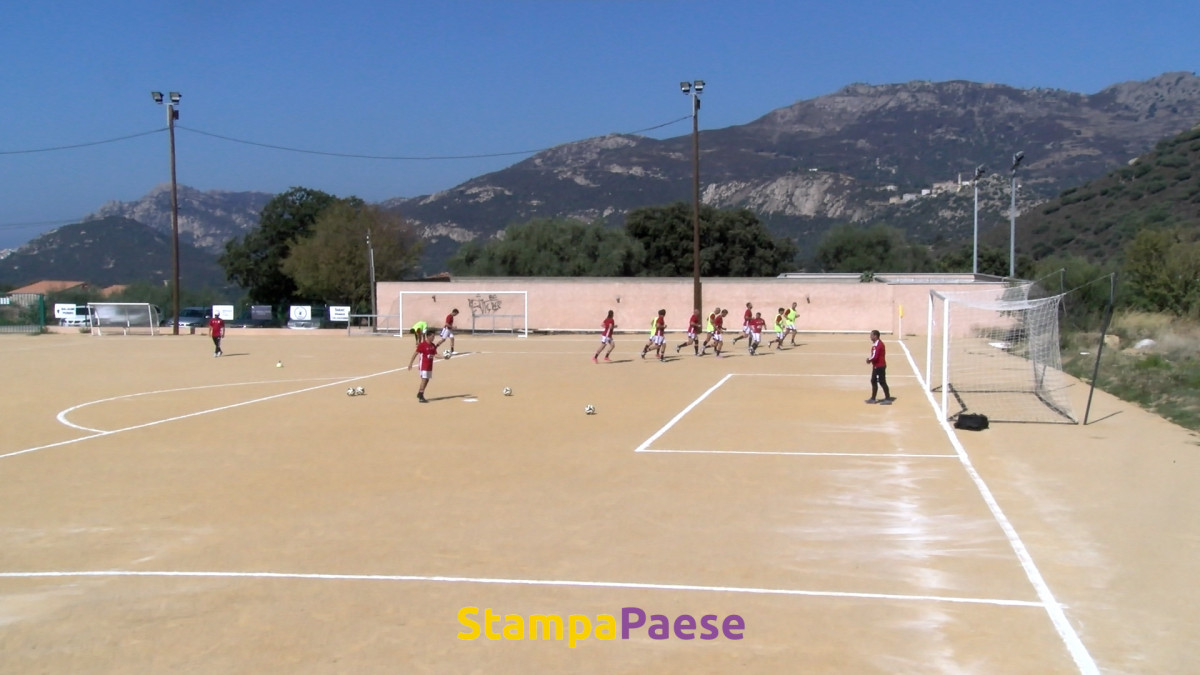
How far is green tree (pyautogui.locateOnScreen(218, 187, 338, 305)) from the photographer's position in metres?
79.1

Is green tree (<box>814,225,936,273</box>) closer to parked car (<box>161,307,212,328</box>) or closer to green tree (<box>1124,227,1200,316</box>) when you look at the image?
green tree (<box>1124,227,1200,316</box>)

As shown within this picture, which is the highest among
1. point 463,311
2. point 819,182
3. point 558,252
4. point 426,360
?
point 819,182

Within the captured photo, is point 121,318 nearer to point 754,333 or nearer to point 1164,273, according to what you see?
point 754,333

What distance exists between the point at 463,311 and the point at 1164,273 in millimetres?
29886

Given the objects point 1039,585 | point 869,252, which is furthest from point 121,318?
point 869,252

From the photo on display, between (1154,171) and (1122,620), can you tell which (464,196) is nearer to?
(1154,171)

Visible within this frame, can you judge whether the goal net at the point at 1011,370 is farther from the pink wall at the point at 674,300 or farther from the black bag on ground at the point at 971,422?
the pink wall at the point at 674,300

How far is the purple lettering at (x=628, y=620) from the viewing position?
649 centimetres

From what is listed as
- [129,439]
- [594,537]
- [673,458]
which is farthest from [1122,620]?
[129,439]

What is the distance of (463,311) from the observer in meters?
48.9

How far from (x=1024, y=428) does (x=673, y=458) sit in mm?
6560

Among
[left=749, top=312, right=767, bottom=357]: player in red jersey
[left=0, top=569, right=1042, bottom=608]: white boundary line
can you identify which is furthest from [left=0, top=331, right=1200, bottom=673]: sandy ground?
[left=749, top=312, right=767, bottom=357]: player in red jersey

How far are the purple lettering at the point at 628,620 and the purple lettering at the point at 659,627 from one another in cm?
7

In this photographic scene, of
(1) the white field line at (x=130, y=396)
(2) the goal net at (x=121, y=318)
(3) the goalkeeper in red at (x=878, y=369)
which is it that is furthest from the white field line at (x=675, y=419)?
(2) the goal net at (x=121, y=318)
